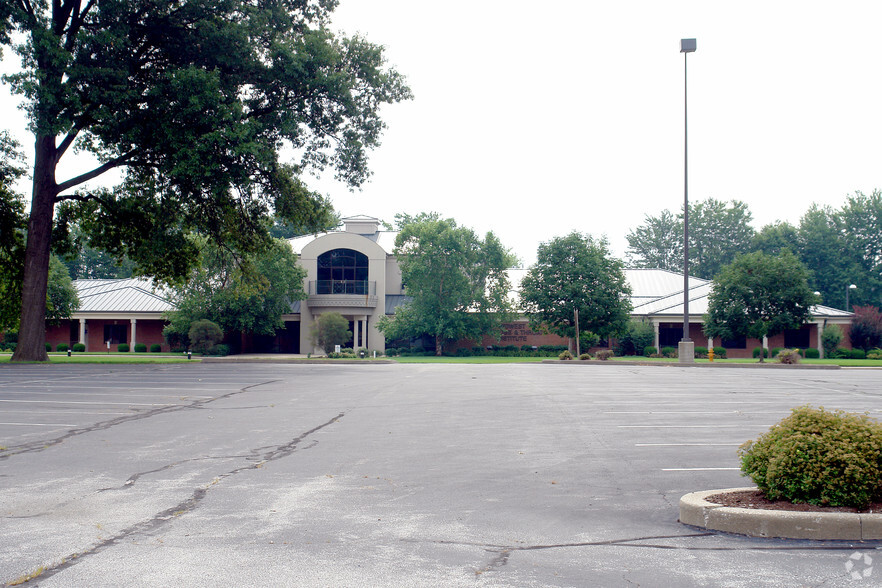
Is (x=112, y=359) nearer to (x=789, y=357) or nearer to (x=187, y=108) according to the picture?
(x=187, y=108)

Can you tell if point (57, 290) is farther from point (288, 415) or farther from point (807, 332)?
point (807, 332)

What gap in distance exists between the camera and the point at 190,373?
2467cm

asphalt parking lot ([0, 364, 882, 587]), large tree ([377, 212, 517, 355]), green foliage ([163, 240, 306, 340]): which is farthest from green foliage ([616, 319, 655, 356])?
asphalt parking lot ([0, 364, 882, 587])

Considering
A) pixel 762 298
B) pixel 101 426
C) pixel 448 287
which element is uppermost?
pixel 448 287

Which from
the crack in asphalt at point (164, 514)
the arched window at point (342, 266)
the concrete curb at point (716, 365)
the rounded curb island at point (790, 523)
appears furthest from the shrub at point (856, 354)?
the rounded curb island at point (790, 523)

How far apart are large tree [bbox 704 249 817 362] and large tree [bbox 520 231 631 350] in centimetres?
674

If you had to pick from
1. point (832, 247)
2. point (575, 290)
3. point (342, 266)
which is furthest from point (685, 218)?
point (832, 247)

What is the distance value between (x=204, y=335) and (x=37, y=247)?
15.6 metres

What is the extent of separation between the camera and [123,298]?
52.8 m

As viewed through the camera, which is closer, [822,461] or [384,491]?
[822,461]

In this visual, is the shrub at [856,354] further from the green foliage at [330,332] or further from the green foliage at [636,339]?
the green foliage at [330,332]

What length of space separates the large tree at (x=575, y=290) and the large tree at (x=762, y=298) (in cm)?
674

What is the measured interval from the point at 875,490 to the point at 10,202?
3449 centimetres

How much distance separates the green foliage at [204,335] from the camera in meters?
43.4
